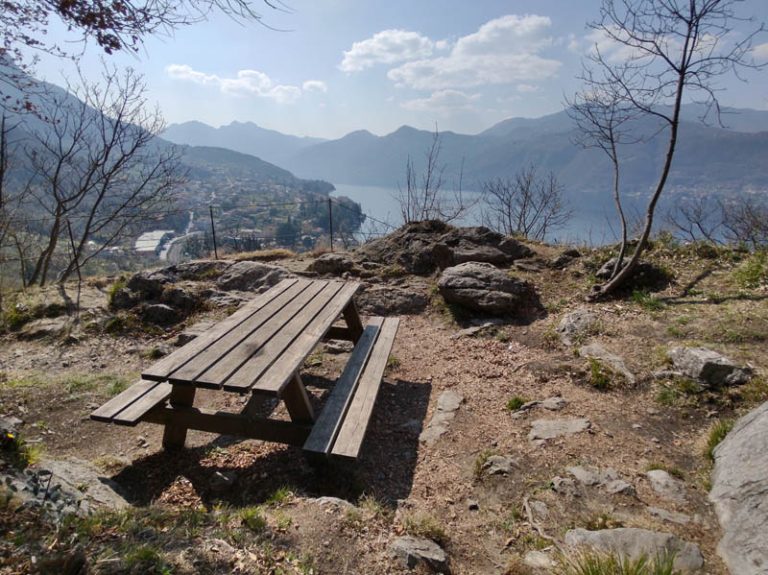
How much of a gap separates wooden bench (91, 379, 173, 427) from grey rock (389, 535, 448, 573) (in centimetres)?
187

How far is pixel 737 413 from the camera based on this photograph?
338cm

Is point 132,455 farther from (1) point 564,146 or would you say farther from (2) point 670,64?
(1) point 564,146

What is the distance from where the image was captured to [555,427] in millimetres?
3508

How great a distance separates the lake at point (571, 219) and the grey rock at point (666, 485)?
6424 millimetres

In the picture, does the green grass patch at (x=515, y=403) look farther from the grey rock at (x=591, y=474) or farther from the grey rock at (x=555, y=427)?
the grey rock at (x=591, y=474)

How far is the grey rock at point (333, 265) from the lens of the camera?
26.8ft

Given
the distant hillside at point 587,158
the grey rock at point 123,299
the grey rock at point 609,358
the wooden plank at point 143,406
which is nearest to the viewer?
the wooden plank at point 143,406

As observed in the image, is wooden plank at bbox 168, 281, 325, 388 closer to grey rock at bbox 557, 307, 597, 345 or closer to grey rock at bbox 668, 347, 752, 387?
grey rock at bbox 557, 307, 597, 345

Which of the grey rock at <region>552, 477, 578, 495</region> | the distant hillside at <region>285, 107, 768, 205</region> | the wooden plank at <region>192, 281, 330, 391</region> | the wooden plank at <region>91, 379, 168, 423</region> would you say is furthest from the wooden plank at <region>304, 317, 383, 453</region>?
the distant hillside at <region>285, 107, 768, 205</region>

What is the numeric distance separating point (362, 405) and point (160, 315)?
4.69m

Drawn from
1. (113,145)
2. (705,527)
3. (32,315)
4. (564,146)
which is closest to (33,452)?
(705,527)

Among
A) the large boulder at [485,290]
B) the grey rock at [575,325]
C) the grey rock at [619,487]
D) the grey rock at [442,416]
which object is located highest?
the large boulder at [485,290]

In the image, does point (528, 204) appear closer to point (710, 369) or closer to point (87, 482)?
point (710, 369)

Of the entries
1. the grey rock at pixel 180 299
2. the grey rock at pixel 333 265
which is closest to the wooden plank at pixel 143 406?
the grey rock at pixel 180 299
